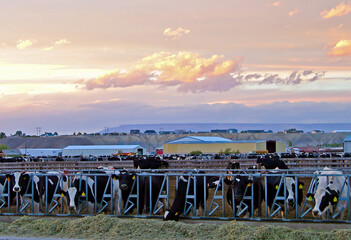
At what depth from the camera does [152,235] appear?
1297 cm

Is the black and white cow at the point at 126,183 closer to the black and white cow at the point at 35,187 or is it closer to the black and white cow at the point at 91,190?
the black and white cow at the point at 91,190

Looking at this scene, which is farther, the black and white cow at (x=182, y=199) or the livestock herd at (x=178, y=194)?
the livestock herd at (x=178, y=194)

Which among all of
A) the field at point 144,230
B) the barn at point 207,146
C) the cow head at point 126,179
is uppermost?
the barn at point 207,146

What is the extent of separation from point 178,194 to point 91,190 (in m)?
3.19

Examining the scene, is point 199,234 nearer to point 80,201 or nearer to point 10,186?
point 80,201

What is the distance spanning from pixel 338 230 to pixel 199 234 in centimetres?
318

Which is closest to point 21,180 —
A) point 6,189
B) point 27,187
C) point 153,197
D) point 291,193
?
point 27,187

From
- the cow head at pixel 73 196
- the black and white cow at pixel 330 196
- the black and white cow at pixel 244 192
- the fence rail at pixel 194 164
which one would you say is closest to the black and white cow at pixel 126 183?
the cow head at pixel 73 196

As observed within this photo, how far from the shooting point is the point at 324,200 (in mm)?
14469

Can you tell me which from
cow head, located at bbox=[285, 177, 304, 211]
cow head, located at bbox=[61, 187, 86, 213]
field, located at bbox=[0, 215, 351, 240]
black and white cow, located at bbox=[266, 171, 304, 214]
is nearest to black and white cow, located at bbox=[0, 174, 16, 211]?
cow head, located at bbox=[61, 187, 86, 213]

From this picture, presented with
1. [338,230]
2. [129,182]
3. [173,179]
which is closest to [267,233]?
[338,230]

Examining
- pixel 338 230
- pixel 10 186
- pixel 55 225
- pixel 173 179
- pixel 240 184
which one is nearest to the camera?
pixel 338 230

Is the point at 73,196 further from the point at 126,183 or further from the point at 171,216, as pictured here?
the point at 171,216

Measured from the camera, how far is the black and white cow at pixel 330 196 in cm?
1444
